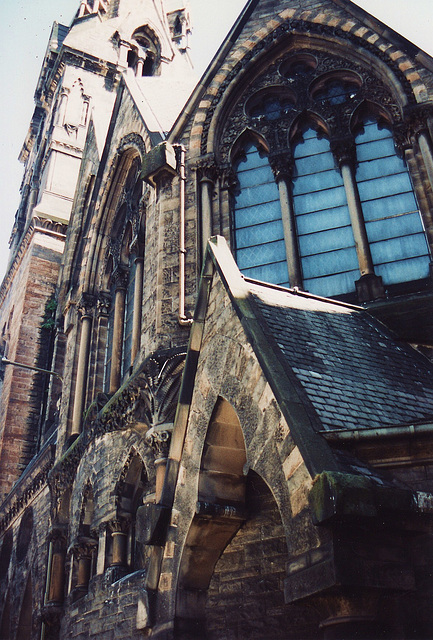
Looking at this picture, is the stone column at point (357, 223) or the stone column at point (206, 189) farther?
the stone column at point (206, 189)

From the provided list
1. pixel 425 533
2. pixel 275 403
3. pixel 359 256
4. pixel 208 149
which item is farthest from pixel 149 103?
pixel 425 533

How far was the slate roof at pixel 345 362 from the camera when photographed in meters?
6.00

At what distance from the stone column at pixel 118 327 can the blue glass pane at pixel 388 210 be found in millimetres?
5194

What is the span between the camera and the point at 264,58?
43.1 ft

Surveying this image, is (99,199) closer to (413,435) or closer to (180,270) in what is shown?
(180,270)

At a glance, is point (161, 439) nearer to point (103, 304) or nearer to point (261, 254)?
point (261, 254)

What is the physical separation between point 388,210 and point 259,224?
2141 millimetres

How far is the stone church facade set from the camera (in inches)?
205

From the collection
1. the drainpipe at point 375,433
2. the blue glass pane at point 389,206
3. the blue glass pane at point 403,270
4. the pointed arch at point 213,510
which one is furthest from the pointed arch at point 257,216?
the drainpipe at point 375,433

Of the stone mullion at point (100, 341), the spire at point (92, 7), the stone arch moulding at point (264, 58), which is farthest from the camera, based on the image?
the spire at point (92, 7)

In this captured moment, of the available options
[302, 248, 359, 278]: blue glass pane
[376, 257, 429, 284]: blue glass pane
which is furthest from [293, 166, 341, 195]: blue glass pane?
[376, 257, 429, 284]: blue glass pane

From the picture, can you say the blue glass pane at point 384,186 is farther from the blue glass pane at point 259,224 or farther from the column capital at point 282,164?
the blue glass pane at point 259,224

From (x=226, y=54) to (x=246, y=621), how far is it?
34.0ft

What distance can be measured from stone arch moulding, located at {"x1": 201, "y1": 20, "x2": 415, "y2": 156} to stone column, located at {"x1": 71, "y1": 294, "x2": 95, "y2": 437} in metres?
4.30
